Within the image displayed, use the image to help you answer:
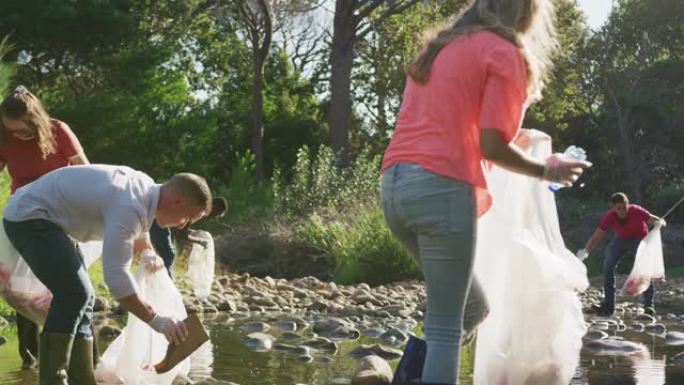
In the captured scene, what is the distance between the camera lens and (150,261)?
5.04m

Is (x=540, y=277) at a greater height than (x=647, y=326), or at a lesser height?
greater

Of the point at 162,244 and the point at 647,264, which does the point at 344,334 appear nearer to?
the point at 162,244

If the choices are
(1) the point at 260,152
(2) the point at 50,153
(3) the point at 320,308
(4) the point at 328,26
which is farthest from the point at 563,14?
(2) the point at 50,153

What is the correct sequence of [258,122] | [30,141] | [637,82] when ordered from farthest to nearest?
[637,82] < [258,122] < [30,141]

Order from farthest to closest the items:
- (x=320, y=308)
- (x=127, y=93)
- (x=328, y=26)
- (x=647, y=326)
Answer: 1. (x=328, y=26)
2. (x=127, y=93)
3. (x=320, y=308)
4. (x=647, y=326)

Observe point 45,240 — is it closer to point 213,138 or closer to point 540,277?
point 540,277

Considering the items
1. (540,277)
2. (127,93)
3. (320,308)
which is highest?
(127,93)

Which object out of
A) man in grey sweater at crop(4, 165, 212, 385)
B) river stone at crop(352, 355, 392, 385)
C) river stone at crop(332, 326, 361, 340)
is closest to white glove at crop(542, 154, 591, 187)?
man in grey sweater at crop(4, 165, 212, 385)

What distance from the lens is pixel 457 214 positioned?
3762 mm

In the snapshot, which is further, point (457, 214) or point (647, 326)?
point (647, 326)

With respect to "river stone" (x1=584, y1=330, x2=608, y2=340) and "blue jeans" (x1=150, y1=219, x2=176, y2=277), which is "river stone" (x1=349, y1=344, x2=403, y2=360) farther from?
"river stone" (x1=584, y1=330, x2=608, y2=340)

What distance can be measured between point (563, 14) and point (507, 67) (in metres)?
28.9

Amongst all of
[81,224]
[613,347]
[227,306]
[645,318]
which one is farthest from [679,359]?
[227,306]

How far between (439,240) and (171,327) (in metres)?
1.10
